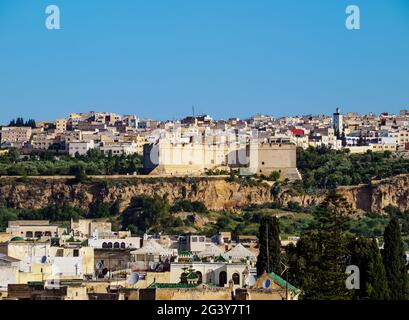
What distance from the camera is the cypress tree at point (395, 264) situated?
32.1 meters

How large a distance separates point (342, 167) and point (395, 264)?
48584 millimetres

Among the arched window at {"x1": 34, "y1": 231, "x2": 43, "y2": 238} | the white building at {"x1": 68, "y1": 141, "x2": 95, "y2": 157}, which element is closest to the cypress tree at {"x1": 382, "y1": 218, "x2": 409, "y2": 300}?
the arched window at {"x1": 34, "y1": 231, "x2": 43, "y2": 238}

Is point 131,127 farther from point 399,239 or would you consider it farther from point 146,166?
point 399,239

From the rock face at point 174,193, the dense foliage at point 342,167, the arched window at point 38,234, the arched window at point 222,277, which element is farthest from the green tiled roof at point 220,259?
the dense foliage at point 342,167

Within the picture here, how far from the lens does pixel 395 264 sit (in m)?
33.8

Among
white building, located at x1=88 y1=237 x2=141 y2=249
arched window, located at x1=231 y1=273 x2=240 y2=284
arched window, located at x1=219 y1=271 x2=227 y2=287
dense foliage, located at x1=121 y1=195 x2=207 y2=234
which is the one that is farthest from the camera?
dense foliage, located at x1=121 y1=195 x2=207 y2=234

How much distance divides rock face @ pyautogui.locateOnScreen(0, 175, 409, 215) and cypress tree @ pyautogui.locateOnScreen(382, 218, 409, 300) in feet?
129

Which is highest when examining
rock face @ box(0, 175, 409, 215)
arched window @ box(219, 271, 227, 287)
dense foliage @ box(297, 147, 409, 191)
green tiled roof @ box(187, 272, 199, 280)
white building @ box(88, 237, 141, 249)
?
dense foliage @ box(297, 147, 409, 191)

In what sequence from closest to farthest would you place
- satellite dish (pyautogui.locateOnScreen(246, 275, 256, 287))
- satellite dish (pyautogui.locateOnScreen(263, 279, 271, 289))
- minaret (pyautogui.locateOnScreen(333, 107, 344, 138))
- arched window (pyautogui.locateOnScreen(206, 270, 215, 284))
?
1. satellite dish (pyautogui.locateOnScreen(263, 279, 271, 289))
2. satellite dish (pyautogui.locateOnScreen(246, 275, 256, 287))
3. arched window (pyautogui.locateOnScreen(206, 270, 215, 284))
4. minaret (pyautogui.locateOnScreen(333, 107, 344, 138))

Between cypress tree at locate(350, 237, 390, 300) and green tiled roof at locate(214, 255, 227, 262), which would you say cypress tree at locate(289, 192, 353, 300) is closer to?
cypress tree at locate(350, 237, 390, 300)

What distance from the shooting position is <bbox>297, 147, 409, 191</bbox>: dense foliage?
79.1 m

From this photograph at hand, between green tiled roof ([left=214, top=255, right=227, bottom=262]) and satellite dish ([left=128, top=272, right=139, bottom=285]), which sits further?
green tiled roof ([left=214, top=255, right=227, bottom=262])

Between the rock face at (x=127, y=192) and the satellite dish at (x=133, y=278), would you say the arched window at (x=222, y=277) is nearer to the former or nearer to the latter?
the satellite dish at (x=133, y=278)

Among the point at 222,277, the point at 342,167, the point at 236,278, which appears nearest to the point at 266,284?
the point at 236,278
